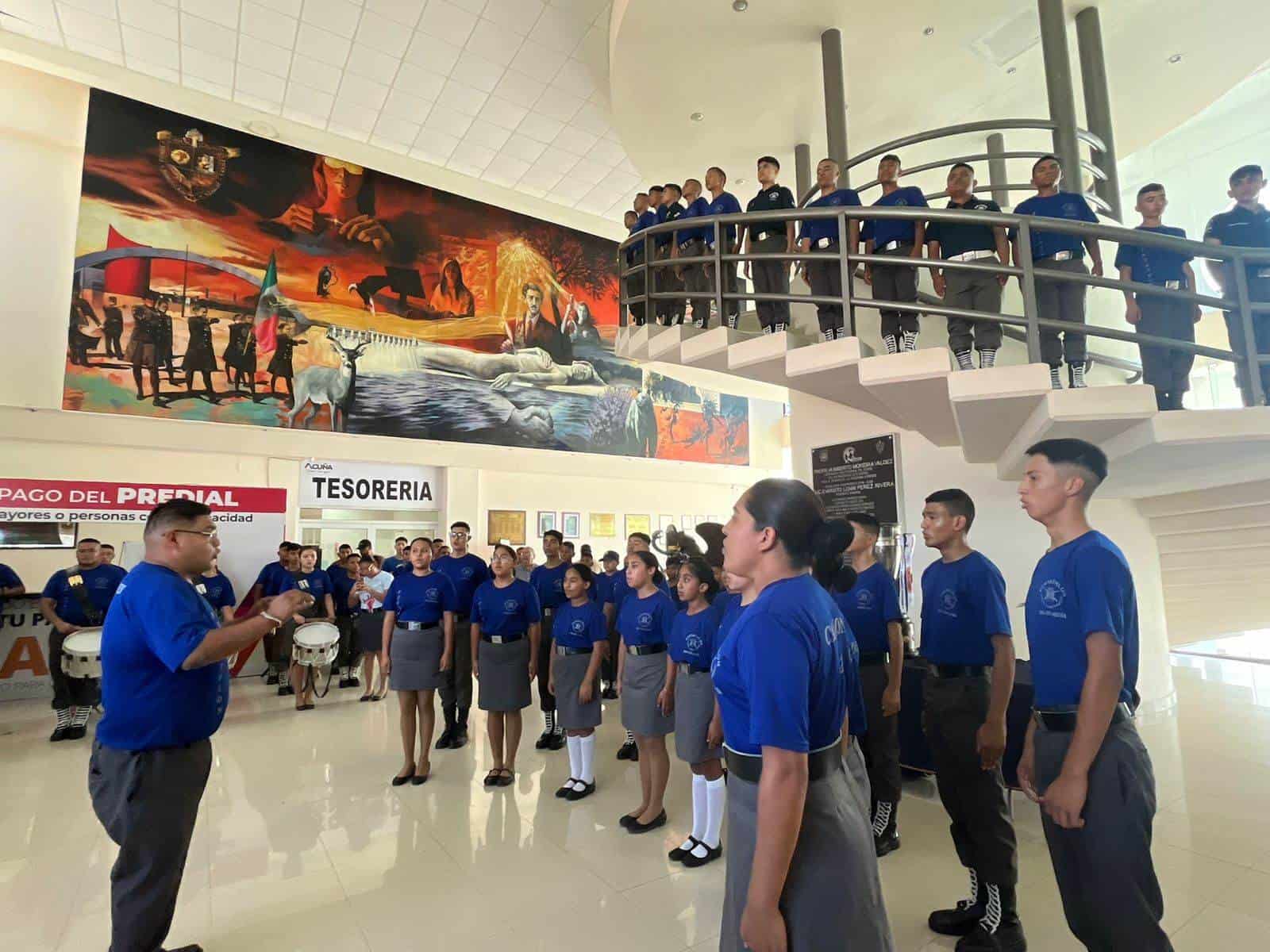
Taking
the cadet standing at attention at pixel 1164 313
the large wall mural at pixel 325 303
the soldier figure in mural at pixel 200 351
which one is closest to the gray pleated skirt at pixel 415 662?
the cadet standing at attention at pixel 1164 313

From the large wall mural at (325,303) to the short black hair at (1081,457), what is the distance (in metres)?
10.8

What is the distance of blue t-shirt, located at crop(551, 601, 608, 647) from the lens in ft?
14.2

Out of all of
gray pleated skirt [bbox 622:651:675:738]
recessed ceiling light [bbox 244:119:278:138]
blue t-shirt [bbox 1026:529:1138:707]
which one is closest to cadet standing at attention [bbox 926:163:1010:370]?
blue t-shirt [bbox 1026:529:1138:707]

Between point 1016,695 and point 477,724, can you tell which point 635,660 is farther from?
point 477,724

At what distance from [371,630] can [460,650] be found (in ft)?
7.92

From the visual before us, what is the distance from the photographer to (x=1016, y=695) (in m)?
3.40

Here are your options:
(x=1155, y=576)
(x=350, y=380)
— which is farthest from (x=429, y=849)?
(x=350, y=380)

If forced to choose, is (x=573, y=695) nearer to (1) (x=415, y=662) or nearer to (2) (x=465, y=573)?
(1) (x=415, y=662)

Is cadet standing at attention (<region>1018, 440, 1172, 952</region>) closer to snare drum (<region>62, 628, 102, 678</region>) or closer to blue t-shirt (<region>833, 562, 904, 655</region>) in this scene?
blue t-shirt (<region>833, 562, 904, 655</region>)

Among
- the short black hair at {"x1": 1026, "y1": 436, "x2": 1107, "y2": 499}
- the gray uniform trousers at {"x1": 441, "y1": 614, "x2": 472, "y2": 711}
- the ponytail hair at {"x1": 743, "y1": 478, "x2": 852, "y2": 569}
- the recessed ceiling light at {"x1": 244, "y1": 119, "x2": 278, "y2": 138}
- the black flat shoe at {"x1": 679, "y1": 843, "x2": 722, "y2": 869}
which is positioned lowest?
the black flat shoe at {"x1": 679, "y1": 843, "x2": 722, "y2": 869}

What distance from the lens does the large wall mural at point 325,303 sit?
9156 millimetres

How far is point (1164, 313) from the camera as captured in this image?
3.48m

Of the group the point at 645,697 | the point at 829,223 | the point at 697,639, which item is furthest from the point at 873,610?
the point at 829,223

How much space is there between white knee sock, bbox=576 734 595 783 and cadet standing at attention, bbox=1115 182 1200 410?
13.2 feet
